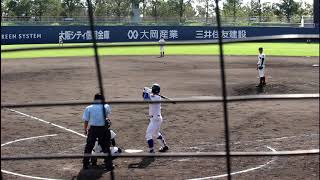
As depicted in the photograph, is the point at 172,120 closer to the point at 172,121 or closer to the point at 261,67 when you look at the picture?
the point at 172,121

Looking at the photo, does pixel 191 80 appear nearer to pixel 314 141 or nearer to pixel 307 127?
pixel 307 127

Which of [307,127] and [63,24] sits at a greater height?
[63,24]

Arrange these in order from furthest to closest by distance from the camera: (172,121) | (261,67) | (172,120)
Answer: (261,67) → (172,120) → (172,121)

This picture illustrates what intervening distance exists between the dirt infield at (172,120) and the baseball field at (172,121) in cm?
2

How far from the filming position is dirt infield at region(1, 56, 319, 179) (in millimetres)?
9919

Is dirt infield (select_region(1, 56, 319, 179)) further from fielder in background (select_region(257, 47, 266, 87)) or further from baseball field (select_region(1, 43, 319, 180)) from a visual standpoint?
fielder in background (select_region(257, 47, 266, 87))

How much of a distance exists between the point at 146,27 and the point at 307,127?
3453 centimetres

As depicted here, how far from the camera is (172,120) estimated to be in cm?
1518

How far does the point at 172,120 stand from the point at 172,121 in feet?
0.54

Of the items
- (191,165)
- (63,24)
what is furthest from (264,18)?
(191,165)

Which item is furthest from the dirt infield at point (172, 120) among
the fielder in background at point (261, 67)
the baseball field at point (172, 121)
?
the fielder in background at point (261, 67)

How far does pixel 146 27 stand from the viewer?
4756 cm

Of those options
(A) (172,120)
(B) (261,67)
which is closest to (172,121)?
(A) (172,120)

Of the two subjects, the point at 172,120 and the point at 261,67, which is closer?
the point at 172,120
